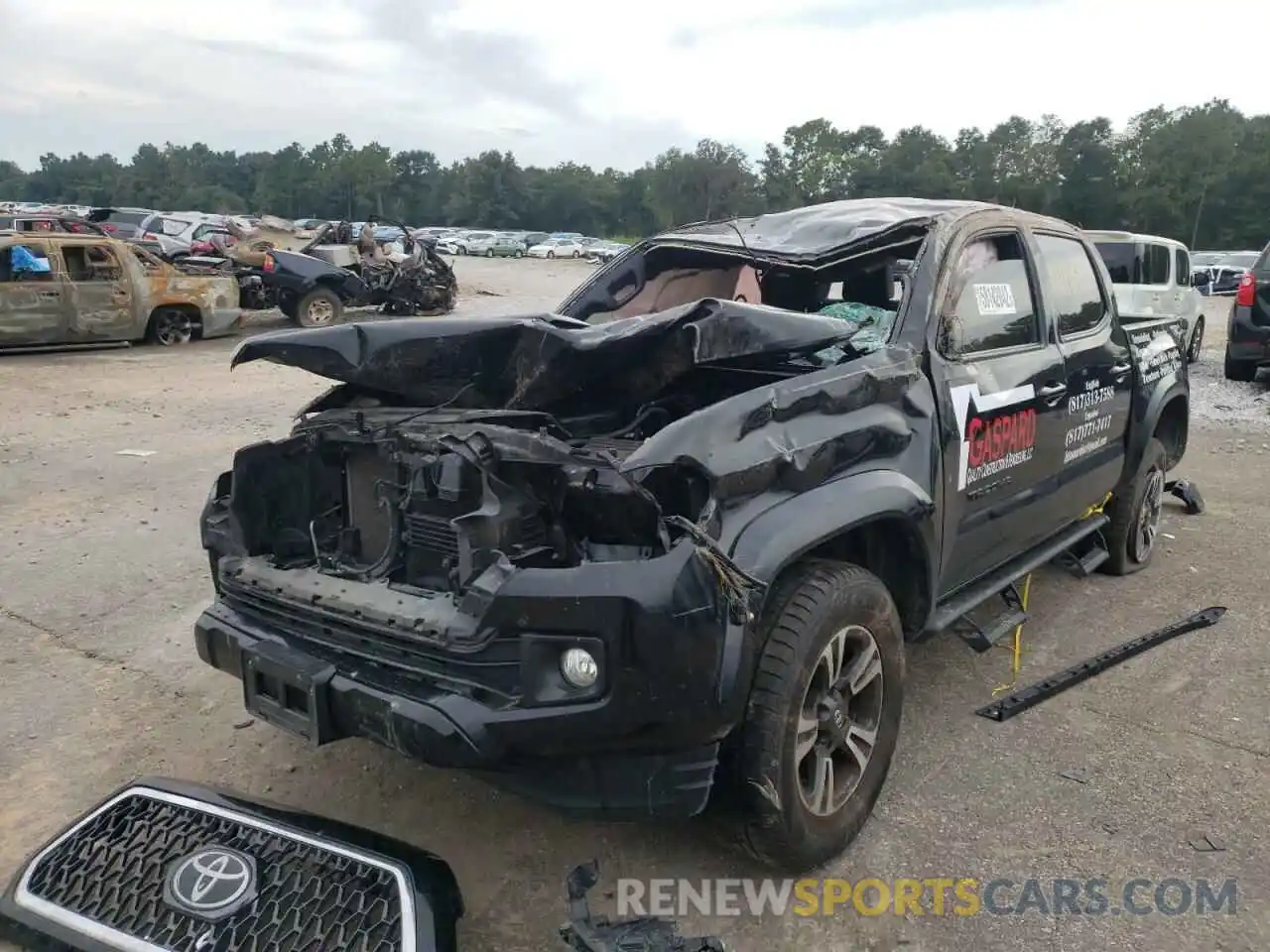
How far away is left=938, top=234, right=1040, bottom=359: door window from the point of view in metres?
3.52

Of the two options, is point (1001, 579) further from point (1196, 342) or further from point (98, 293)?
point (98, 293)

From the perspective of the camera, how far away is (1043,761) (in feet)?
11.2

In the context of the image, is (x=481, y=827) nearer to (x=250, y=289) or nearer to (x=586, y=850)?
(x=586, y=850)

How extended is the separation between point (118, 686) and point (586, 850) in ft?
7.34

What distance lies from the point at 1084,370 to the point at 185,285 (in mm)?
13701

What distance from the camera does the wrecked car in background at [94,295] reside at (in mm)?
12797

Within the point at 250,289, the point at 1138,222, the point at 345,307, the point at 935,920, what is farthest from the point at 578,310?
the point at 1138,222

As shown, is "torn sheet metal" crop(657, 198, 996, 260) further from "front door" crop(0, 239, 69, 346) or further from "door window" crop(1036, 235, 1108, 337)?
"front door" crop(0, 239, 69, 346)

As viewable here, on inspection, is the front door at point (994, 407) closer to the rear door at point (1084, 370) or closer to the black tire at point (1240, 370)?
the rear door at point (1084, 370)

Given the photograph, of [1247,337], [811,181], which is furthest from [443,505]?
[811,181]

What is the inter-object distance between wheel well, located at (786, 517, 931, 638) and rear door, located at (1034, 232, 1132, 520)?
127 cm

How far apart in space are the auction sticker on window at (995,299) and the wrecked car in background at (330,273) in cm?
1308

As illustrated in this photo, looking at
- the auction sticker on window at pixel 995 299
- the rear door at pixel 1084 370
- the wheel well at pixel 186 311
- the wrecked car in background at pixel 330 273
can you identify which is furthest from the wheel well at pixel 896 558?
the wheel well at pixel 186 311

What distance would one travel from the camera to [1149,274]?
40.6ft
